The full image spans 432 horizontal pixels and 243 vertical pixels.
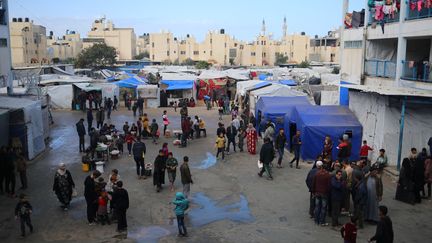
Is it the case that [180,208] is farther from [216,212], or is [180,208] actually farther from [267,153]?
[267,153]

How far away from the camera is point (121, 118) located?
28.5 meters

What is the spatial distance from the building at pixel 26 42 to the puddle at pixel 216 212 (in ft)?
220

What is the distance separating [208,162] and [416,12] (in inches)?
427

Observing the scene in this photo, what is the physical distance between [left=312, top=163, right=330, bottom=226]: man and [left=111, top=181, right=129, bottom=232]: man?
177 inches

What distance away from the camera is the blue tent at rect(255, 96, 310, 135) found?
19520 mm

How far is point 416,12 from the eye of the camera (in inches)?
714

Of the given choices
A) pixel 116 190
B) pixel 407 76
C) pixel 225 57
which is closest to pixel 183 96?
pixel 407 76

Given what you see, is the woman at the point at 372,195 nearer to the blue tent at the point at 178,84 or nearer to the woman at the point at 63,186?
the woman at the point at 63,186

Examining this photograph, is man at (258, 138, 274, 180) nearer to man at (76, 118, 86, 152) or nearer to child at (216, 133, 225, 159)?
child at (216, 133, 225, 159)

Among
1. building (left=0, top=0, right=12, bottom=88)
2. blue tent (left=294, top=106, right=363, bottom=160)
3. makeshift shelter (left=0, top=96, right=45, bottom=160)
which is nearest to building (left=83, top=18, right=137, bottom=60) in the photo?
building (left=0, top=0, right=12, bottom=88)

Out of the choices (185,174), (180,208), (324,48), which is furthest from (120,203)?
(324,48)

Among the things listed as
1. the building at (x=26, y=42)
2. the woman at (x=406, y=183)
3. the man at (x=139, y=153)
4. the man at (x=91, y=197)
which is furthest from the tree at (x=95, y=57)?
the woman at (x=406, y=183)

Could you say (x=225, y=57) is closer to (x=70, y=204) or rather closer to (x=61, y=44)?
(x=61, y=44)

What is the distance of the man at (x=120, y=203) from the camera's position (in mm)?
9859
